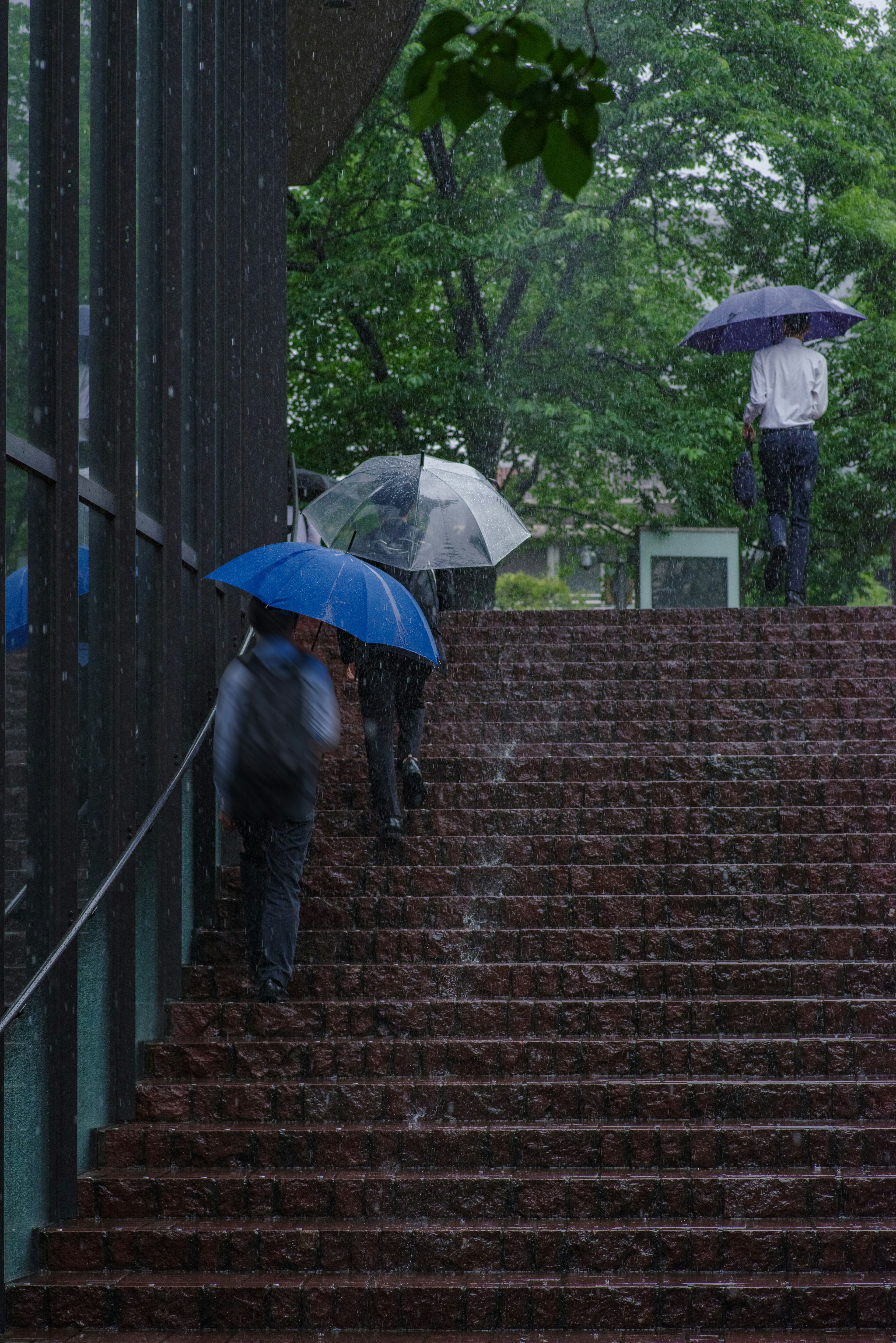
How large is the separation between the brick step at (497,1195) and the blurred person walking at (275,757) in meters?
1.21

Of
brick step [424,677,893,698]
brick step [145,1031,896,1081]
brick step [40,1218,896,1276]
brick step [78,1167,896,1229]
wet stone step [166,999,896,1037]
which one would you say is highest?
brick step [424,677,893,698]

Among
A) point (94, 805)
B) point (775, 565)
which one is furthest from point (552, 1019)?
point (775, 565)

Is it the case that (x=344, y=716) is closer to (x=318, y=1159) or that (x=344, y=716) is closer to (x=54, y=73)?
(x=318, y=1159)

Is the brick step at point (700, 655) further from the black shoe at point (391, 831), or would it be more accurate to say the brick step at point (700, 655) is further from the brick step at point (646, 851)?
the black shoe at point (391, 831)

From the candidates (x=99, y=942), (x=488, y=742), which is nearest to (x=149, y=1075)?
(x=99, y=942)

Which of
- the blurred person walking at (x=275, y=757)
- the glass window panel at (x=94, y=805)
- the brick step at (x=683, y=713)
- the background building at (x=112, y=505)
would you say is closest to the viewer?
the background building at (x=112, y=505)

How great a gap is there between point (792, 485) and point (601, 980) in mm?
6533

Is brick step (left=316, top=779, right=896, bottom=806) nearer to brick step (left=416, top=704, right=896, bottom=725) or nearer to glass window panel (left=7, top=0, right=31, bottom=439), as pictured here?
brick step (left=416, top=704, right=896, bottom=725)

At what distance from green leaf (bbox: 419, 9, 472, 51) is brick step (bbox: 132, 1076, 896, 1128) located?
447 centimetres

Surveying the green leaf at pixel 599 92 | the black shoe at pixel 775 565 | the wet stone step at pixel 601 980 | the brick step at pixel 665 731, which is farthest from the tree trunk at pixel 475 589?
the green leaf at pixel 599 92

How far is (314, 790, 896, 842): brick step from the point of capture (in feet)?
28.6

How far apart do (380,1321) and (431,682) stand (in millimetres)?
5723

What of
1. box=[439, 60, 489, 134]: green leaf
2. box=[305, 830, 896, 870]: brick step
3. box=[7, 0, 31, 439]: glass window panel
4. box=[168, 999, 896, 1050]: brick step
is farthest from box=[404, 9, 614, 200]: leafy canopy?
box=[305, 830, 896, 870]: brick step

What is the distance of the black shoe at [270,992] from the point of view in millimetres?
7277
